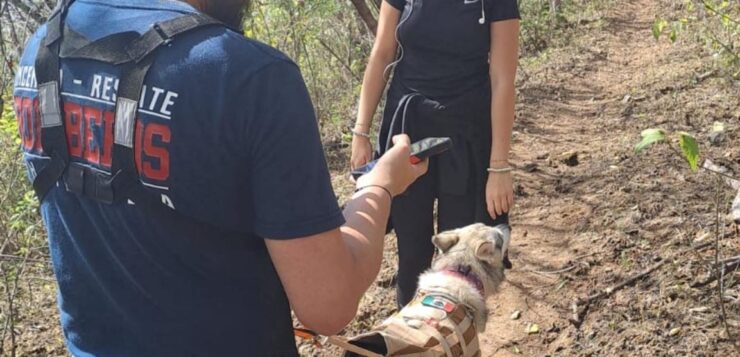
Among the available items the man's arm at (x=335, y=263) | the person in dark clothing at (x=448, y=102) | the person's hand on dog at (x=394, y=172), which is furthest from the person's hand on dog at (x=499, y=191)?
the man's arm at (x=335, y=263)

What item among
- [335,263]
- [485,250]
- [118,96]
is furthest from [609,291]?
[118,96]

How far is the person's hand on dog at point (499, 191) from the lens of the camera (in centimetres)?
279

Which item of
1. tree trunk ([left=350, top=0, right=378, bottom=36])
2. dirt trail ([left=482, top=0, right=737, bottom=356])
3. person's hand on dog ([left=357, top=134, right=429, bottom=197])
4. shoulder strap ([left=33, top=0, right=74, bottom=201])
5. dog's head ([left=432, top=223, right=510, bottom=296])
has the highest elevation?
shoulder strap ([left=33, top=0, right=74, bottom=201])

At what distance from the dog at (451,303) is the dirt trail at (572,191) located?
72cm

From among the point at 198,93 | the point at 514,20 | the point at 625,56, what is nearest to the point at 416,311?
the point at 514,20

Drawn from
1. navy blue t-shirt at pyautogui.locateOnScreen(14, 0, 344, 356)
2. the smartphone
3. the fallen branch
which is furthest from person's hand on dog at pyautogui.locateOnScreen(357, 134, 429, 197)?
the fallen branch

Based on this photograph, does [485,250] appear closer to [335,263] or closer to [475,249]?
[475,249]

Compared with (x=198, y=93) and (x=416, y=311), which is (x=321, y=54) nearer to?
(x=416, y=311)

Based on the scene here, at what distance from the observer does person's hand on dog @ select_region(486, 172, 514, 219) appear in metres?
2.79

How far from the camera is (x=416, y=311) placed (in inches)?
109

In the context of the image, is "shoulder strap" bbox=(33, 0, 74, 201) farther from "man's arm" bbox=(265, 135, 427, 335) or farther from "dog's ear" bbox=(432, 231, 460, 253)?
"dog's ear" bbox=(432, 231, 460, 253)

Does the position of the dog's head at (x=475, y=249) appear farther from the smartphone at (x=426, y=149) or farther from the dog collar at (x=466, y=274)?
the smartphone at (x=426, y=149)

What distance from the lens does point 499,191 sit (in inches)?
111

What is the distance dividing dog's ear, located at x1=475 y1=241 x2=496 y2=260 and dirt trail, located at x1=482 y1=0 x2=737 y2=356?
2.84 ft
